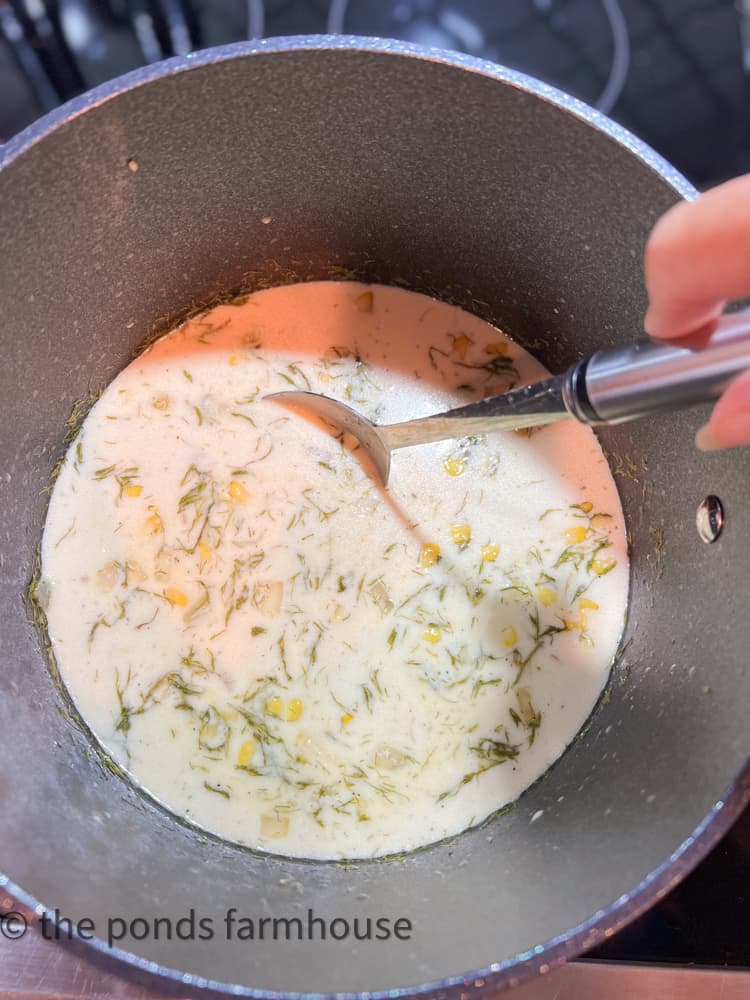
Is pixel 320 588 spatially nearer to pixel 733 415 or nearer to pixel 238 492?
pixel 238 492

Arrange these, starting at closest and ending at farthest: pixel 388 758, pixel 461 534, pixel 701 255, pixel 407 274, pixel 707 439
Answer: pixel 701 255 → pixel 707 439 → pixel 388 758 → pixel 461 534 → pixel 407 274

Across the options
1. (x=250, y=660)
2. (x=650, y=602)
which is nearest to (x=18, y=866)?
(x=250, y=660)

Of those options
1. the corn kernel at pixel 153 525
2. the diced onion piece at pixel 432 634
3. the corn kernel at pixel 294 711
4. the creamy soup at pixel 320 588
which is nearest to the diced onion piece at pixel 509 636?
the creamy soup at pixel 320 588

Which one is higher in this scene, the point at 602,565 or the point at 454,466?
the point at 454,466

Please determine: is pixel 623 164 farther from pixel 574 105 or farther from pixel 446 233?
pixel 446 233

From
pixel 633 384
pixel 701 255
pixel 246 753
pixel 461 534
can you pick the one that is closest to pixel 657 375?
pixel 633 384
